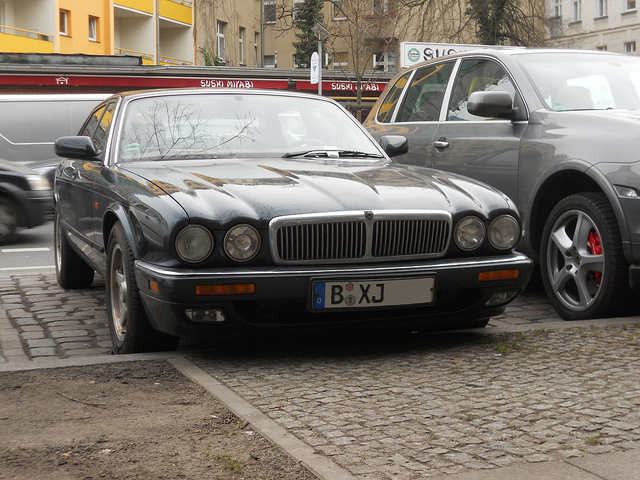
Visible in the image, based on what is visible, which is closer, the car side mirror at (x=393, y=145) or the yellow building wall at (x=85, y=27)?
the car side mirror at (x=393, y=145)

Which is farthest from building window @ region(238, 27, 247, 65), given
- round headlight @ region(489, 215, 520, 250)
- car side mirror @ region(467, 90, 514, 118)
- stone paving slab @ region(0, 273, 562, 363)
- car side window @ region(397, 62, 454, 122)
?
round headlight @ region(489, 215, 520, 250)

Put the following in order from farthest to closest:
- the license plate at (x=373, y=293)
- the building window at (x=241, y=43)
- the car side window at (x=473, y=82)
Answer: the building window at (x=241, y=43) → the car side window at (x=473, y=82) → the license plate at (x=373, y=293)

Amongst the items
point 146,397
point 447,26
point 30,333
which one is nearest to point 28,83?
point 447,26

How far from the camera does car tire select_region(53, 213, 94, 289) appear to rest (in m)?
7.55

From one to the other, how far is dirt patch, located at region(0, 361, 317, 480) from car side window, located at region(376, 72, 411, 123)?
15.3ft

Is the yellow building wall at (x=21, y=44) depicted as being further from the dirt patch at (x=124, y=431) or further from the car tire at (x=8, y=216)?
the dirt patch at (x=124, y=431)

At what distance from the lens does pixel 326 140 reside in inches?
241

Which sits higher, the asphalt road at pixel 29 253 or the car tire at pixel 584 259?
the car tire at pixel 584 259

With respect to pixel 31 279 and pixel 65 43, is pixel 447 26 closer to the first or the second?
pixel 65 43

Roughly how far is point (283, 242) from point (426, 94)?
383 centimetres

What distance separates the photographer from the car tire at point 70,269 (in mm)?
7551

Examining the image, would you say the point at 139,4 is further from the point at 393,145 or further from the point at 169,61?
the point at 393,145

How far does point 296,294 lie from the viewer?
451cm

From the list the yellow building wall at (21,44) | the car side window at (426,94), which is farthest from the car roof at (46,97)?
the yellow building wall at (21,44)
